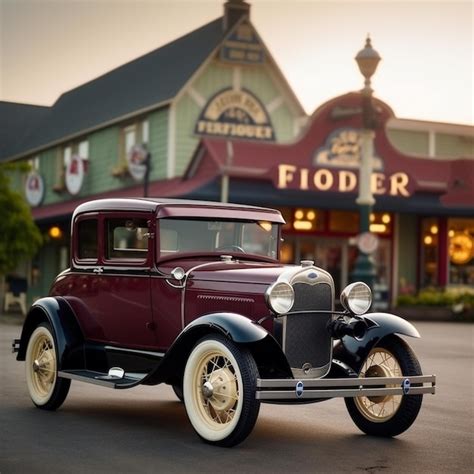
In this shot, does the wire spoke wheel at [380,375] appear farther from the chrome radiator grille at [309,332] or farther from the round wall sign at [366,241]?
the round wall sign at [366,241]

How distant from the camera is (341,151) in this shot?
29.7 metres

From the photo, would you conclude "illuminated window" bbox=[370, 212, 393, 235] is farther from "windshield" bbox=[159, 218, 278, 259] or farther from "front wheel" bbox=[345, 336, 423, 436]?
"front wheel" bbox=[345, 336, 423, 436]

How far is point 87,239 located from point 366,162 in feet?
46.8

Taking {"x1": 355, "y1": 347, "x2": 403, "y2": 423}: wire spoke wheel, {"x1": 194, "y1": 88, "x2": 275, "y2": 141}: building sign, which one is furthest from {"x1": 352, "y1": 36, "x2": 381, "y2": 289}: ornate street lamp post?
{"x1": 355, "y1": 347, "x2": 403, "y2": 423}: wire spoke wheel

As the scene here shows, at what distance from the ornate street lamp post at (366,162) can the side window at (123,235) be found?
1295 centimetres

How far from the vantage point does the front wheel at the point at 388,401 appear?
8.01 meters

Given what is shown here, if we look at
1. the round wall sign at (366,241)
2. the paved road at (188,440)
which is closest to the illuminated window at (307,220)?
the round wall sign at (366,241)

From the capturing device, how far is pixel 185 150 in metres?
30.9

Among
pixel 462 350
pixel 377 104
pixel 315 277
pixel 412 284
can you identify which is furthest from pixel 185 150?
pixel 315 277

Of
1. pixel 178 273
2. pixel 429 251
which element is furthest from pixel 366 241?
pixel 178 273

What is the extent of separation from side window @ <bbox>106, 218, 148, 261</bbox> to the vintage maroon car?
15 mm

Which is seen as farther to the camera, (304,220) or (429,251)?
(429,251)

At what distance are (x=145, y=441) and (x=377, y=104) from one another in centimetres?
2347

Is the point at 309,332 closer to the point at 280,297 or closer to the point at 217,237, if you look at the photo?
the point at 280,297
